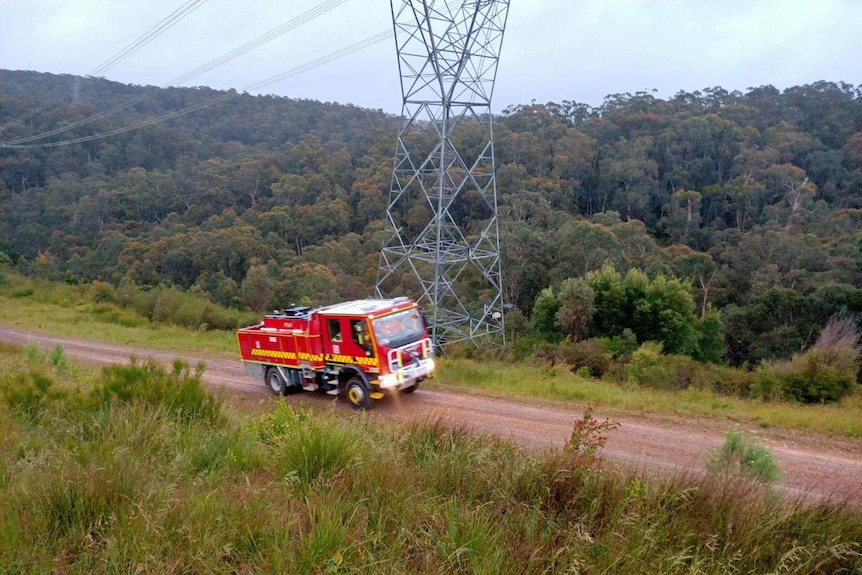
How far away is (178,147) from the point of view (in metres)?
73.4

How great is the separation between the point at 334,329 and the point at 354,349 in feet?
2.20

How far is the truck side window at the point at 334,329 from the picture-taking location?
11.7 metres

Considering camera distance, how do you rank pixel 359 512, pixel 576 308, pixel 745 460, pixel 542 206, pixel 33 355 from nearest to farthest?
pixel 359 512 < pixel 745 460 < pixel 33 355 < pixel 576 308 < pixel 542 206

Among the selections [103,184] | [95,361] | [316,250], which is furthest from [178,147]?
[95,361]

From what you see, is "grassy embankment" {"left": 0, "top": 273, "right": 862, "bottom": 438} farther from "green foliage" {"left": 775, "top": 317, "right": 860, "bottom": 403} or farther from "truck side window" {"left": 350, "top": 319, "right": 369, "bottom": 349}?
"truck side window" {"left": 350, "top": 319, "right": 369, "bottom": 349}

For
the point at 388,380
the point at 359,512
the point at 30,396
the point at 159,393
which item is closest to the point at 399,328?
the point at 388,380

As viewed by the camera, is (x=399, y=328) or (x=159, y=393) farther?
(x=399, y=328)

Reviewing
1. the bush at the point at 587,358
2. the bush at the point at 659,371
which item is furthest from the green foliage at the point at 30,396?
the bush at the point at 587,358

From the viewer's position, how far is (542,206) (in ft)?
137

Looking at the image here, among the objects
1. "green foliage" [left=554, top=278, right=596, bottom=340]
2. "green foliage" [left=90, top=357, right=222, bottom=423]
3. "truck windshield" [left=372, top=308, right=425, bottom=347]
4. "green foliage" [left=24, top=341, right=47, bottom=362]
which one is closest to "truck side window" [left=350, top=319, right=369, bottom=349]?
"truck windshield" [left=372, top=308, right=425, bottom=347]

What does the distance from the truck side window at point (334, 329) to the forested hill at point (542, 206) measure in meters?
12.5

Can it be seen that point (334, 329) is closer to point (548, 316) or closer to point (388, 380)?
point (388, 380)

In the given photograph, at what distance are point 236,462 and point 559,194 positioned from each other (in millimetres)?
46549

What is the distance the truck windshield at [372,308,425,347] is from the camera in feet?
37.3
